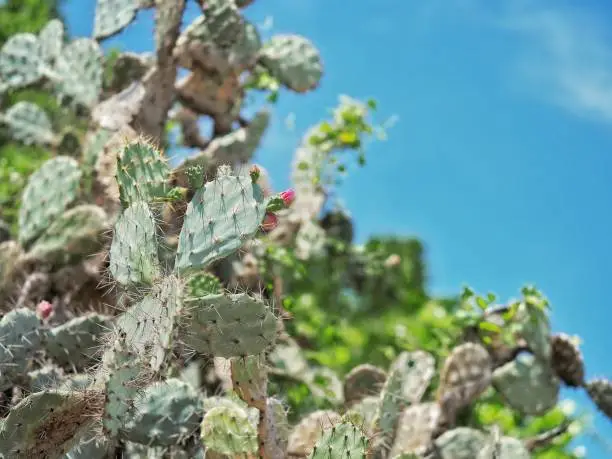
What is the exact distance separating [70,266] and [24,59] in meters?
1.29

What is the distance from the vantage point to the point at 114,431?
2883mm

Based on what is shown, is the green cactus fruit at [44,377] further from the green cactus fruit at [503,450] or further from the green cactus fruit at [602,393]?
the green cactus fruit at [602,393]

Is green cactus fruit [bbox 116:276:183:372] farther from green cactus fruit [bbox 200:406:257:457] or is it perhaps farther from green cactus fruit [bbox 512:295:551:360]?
green cactus fruit [bbox 512:295:551:360]

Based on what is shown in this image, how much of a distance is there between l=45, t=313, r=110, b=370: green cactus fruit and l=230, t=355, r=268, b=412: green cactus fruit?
0.66 meters

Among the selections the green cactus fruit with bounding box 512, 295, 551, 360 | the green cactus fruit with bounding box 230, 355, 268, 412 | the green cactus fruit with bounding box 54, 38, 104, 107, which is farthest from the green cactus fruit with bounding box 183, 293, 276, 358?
the green cactus fruit with bounding box 54, 38, 104, 107

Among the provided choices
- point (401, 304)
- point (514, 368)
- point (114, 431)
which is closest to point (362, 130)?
point (514, 368)

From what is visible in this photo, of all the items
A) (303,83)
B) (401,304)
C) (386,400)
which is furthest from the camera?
(401,304)

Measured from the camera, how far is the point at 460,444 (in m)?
4.05

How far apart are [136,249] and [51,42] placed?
→ 253 cm

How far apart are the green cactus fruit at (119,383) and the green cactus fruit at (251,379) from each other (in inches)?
14.2

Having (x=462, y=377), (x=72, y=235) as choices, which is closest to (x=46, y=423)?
(x=72, y=235)

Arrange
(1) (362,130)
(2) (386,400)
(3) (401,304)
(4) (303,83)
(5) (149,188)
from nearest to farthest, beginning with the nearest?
(5) (149,188) < (2) (386,400) < (4) (303,83) < (1) (362,130) < (3) (401,304)

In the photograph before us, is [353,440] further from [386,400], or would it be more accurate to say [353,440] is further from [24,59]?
[24,59]

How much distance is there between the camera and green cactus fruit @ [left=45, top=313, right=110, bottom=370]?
362 cm
